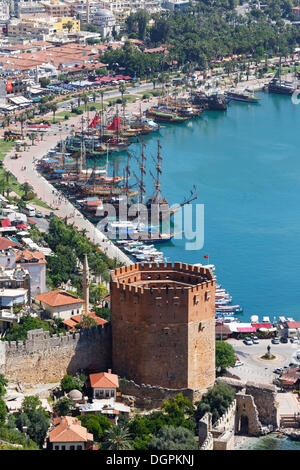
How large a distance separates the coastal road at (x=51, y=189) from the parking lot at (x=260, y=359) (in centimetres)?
1728

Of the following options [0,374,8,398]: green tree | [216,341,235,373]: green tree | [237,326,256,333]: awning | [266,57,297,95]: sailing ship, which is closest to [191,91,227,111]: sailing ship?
[266,57,297,95]: sailing ship

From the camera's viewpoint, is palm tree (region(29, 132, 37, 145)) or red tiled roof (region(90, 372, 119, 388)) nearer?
red tiled roof (region(90, 372, 119, 388))

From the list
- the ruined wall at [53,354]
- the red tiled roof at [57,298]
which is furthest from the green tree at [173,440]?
the red tiled roof at [57,298]

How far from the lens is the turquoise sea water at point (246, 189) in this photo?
3538 inches

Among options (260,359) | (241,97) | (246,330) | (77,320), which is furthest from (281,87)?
(77,320)

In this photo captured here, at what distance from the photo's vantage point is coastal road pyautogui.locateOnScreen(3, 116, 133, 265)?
93625mm

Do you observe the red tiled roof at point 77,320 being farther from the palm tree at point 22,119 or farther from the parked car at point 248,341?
the palm tree at point 22,119

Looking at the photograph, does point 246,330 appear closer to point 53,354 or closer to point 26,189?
point 53,354

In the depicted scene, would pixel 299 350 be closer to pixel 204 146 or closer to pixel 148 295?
pixel 148 295

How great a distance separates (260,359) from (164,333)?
45.6 ft

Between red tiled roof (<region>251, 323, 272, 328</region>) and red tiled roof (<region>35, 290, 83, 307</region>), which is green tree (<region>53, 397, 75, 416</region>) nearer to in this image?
red tiled roof (<region>35, 290, 83, 307</region>)

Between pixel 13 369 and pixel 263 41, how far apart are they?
13405 centimetres

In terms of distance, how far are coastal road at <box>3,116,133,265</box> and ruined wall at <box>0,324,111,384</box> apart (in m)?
29.2
